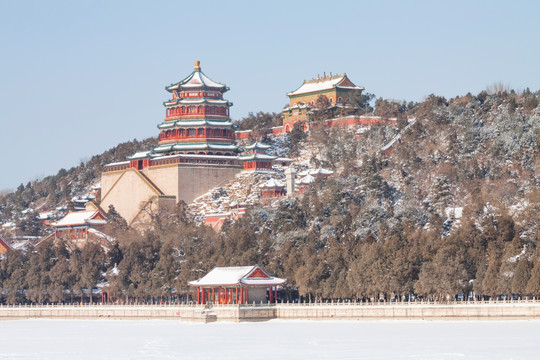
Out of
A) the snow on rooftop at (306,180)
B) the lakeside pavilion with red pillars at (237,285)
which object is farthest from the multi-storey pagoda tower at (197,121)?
the lakeside pavilion with red pillars at (237,285)

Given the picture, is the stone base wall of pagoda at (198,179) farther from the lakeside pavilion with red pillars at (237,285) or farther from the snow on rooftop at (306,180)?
the lakeside pavilion with red pillars at (237,285)

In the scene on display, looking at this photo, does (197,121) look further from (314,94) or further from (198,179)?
(314,94)

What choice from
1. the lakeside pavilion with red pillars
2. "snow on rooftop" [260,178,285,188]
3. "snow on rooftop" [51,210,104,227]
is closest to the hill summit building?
"snow on rooftop" [51,210,104,227]

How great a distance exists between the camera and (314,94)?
129 meters

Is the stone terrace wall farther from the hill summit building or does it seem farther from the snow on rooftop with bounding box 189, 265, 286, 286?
the hill summit building

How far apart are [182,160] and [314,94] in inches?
1096

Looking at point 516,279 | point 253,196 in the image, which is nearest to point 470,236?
point 516,279

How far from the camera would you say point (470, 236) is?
70.6 meters

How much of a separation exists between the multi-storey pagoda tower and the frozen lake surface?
3862cm

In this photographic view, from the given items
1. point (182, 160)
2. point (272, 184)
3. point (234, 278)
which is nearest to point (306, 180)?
point (272, 184)

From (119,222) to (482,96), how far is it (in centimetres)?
3709

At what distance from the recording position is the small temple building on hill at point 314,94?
127312 mm

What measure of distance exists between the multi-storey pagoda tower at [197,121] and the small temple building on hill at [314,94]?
18865 millimetres

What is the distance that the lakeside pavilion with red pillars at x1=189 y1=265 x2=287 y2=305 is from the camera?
249 ft
